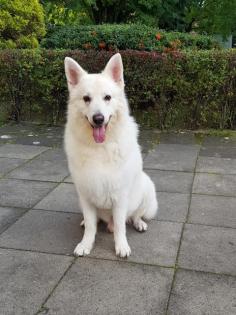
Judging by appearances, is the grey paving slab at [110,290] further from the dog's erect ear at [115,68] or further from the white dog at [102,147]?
the dog's erect ear at [115,68]

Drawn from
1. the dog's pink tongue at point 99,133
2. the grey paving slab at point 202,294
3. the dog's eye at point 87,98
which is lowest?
the grey paving slab at point 202,294

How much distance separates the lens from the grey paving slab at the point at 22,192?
17.3ft

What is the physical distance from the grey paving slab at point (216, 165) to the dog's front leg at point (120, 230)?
9.05 ft

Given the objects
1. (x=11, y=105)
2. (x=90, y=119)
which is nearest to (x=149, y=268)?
(x=90, y=119)

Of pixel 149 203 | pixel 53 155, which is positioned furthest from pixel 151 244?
pixel 53 155

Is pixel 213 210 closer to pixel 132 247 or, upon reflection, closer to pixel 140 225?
pixel 140 225

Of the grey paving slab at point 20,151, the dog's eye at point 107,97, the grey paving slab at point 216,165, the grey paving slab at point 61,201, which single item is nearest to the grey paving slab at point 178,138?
the grey paving slab at point 216,165

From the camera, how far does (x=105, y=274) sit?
3.65 m

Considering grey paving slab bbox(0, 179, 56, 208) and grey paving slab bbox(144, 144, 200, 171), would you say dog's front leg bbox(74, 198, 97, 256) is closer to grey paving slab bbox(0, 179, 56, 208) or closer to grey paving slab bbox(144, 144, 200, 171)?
grey paving slab bbox(0, 179, 56, 208)

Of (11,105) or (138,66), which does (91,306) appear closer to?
(138,66)

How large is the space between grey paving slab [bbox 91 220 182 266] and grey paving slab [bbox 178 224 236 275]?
0.32 feet

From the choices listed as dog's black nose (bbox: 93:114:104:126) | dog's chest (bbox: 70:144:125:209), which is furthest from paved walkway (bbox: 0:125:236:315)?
dog's black nose (bbox: 93:114:104:126)

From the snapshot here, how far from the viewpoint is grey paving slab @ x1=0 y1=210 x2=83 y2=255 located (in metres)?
4.17

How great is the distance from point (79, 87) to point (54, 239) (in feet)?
4.99
